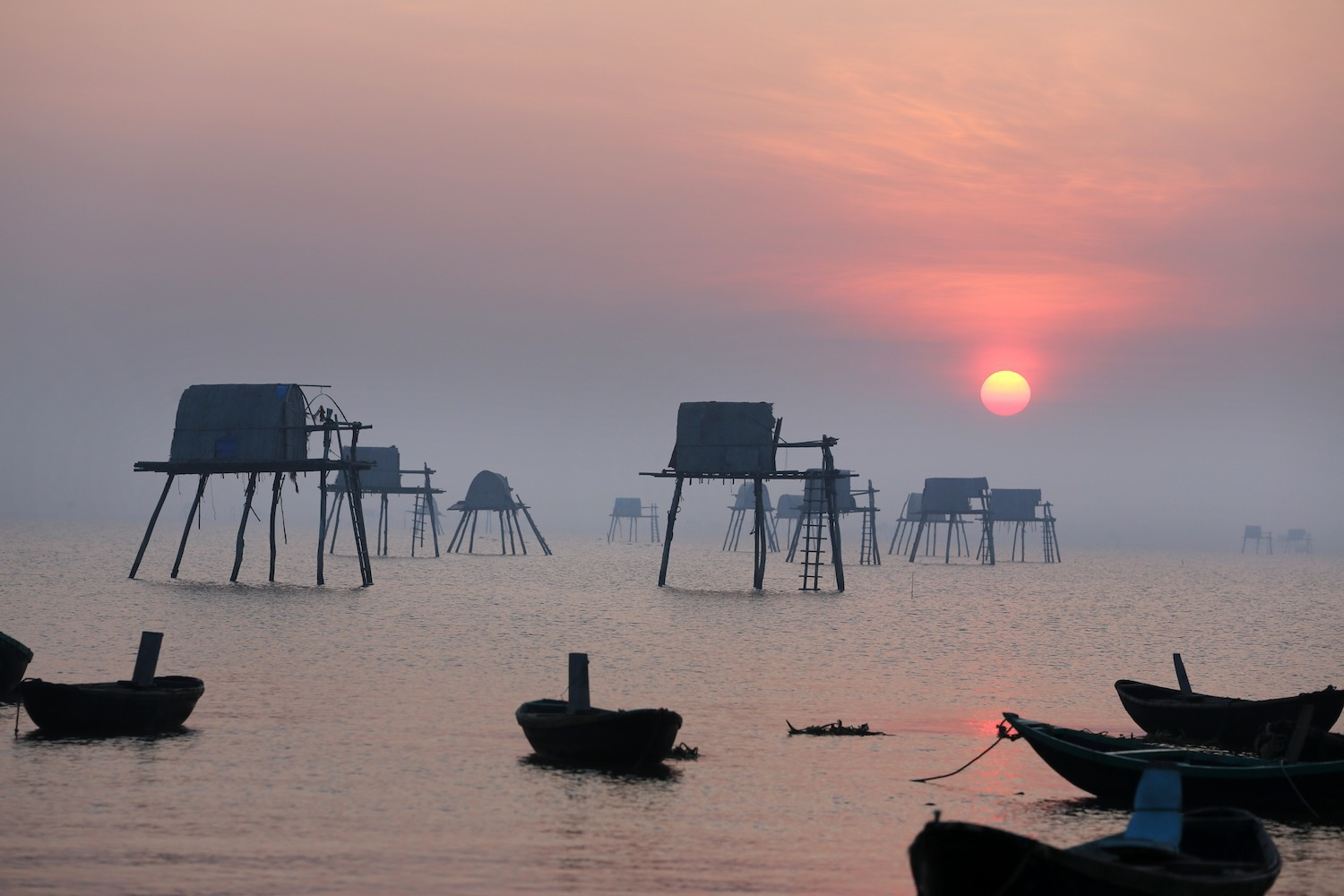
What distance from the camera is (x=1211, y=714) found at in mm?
23422

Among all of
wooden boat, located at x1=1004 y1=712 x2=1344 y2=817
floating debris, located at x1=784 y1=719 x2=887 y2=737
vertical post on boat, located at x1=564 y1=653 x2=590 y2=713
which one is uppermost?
vertical post on boat, located at x1=564 y1=653 x2=590 y2=713

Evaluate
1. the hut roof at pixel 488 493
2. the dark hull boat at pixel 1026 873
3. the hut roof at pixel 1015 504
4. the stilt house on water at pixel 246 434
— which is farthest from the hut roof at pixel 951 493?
the dark hull boat at pixel 1026 873

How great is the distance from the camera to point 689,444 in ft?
193

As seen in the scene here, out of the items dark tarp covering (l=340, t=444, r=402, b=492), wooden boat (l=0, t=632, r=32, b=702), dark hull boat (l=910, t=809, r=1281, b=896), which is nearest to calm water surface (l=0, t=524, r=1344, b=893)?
A: wooden boat (l=0, t=632, r=32, b=702)

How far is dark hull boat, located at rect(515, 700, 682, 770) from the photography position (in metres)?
20.0

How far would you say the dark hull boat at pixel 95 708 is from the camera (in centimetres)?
2195

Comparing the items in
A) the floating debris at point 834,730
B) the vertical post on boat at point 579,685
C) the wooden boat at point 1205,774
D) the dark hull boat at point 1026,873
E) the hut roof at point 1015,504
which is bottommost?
the floating debris at point 834,730

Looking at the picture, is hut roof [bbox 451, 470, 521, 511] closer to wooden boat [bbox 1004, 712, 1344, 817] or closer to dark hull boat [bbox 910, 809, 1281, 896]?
wooden boat [bbox 1004, 712, 1344, 817]

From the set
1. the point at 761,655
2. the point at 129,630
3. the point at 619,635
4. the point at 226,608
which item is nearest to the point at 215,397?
the point at 226,608

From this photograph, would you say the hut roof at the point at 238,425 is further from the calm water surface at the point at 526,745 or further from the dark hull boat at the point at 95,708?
the dark hull boat at the point at 95,708

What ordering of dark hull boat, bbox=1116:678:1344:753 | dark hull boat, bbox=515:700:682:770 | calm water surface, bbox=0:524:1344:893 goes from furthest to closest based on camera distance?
1. dark hull boat, bbox=1116:678:1344:753
2. dark hull boat, bbox=515:700:682:770
3. calm water surface, bbox=0:524:1344:893

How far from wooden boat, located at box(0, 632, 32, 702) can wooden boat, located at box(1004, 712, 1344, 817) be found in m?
17.2

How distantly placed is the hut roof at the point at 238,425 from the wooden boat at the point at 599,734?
1441 inches

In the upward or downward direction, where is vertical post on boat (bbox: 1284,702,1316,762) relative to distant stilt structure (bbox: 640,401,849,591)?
downward
